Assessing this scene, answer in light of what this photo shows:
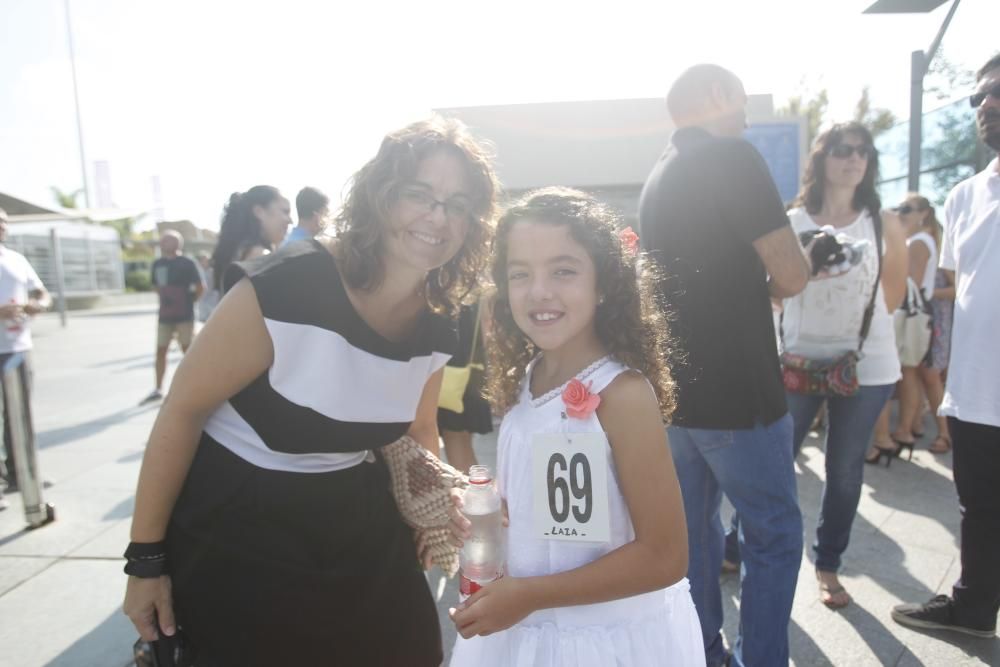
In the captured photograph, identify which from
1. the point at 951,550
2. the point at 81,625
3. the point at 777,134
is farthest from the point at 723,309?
the point at 777,134

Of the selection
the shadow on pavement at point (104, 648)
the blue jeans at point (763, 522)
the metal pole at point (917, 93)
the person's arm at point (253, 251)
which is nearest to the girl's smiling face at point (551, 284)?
the blue jeans at point (763, 522)

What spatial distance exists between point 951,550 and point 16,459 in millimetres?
5560

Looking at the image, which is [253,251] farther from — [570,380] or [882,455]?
[882,455]

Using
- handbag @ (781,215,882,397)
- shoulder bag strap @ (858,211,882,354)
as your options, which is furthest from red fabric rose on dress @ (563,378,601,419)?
shoulder bag strap @ (858,211,882,354)

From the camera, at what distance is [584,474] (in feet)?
4.56

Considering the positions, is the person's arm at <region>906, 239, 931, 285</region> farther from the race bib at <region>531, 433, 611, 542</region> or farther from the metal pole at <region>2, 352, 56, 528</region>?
the metal pole at <region>2, 352, 56, 528</region>

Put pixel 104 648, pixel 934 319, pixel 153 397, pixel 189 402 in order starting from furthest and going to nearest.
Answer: pixel 153 397 → pixel 934 319 → pixel 104 648 → pixel 189 402

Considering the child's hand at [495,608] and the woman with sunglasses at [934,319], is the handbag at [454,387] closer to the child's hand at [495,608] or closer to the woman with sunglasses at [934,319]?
the child's hand at [495,608]

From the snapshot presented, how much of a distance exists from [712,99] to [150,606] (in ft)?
7.59

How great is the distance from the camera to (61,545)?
3.71 meters

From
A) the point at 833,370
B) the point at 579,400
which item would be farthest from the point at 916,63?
the point at 579,400

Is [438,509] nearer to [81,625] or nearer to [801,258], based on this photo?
[801,258]

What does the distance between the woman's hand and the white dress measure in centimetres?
74

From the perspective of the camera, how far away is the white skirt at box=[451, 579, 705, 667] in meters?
1.37
